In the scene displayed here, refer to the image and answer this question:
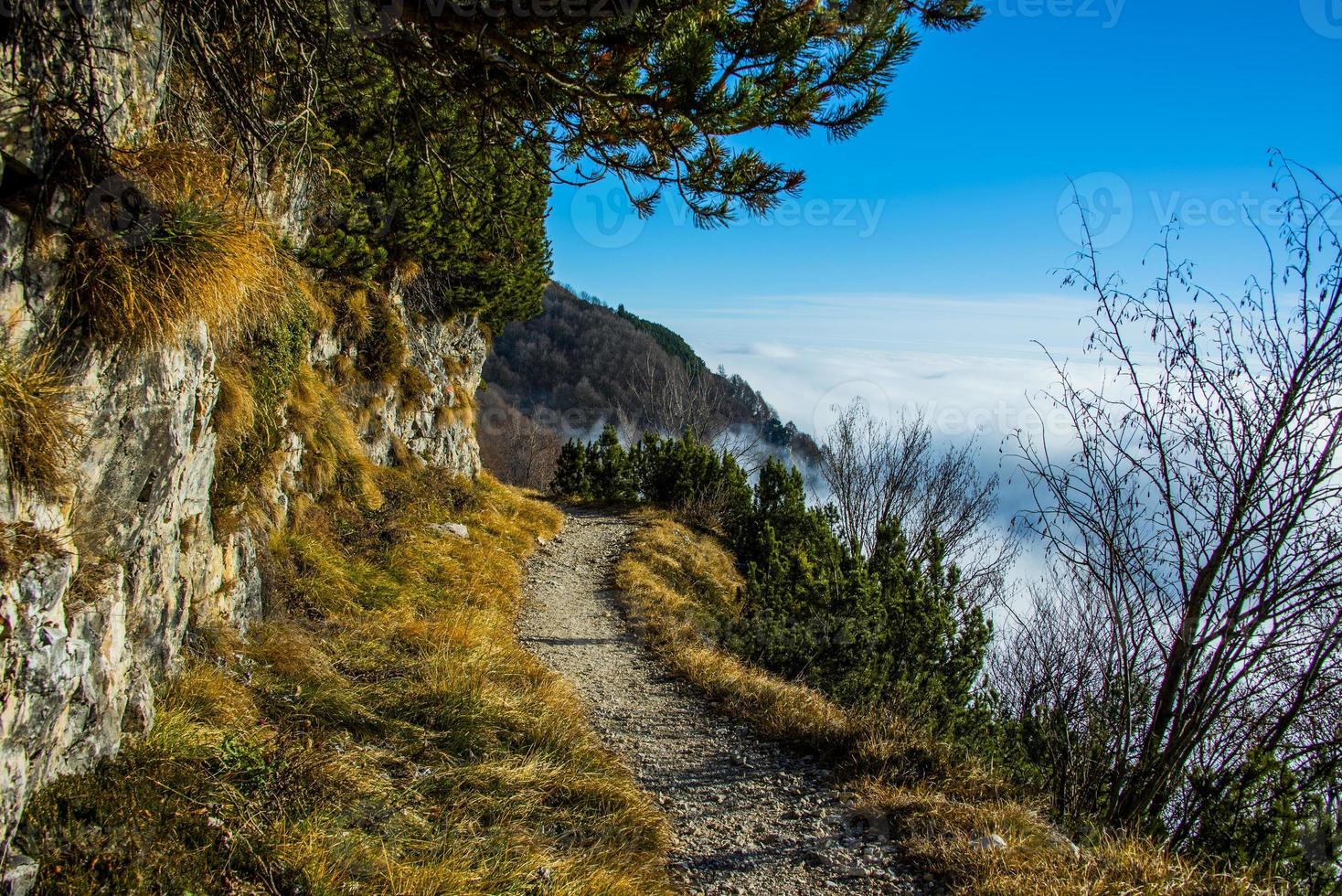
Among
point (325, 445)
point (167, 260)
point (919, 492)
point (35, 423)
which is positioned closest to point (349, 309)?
point (325, 445)

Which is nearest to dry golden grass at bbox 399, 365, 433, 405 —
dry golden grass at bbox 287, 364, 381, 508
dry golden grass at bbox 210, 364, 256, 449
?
dry golden grass at bbox 287, 364, 381, 508

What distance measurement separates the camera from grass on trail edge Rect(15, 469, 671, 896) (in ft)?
8.04

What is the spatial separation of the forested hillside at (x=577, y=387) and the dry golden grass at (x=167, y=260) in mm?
24957

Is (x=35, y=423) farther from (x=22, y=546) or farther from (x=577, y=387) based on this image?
(x=577, y=387)

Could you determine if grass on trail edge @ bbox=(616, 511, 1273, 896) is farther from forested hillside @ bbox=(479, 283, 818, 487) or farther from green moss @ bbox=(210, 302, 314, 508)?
forested hillside @ bbox=(479, 283, 818, 487)

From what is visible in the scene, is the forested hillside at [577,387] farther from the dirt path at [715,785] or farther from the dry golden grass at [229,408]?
the dry golden grass at [229,408]

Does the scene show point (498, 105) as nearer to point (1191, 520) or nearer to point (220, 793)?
point (220, 793)

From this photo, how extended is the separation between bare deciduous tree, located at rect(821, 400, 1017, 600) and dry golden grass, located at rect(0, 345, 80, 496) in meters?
17.9

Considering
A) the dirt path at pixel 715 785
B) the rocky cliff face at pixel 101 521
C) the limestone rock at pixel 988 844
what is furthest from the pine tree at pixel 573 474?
the limestone rock at pixel 988 844

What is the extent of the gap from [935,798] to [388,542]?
6278mm

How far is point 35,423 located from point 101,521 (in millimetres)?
698

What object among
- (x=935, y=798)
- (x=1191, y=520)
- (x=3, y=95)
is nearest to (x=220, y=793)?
(x=3, y=95)

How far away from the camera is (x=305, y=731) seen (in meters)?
3.67

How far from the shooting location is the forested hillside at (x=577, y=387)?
44.4 meters
